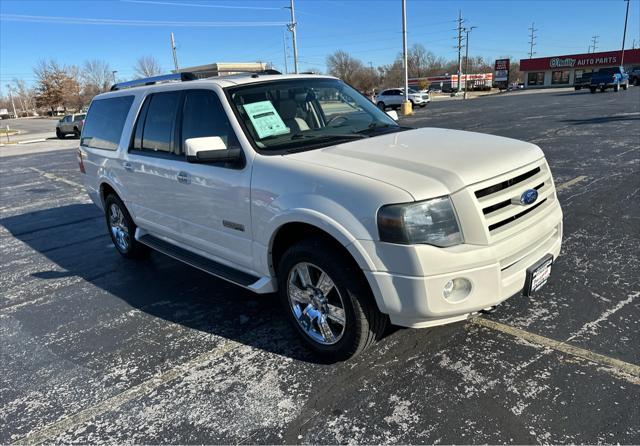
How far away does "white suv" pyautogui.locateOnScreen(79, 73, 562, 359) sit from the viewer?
2.66 m

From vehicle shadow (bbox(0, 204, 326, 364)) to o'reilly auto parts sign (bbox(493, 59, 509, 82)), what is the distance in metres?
82.6

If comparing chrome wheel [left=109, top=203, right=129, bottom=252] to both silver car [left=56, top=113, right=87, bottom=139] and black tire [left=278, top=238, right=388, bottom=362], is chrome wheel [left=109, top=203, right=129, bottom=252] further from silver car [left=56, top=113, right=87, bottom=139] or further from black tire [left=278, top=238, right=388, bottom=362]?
silver car [left=56, top=113, right=87, bottom=139]

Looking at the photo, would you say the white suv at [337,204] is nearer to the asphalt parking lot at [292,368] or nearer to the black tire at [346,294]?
the black tire at [346,294]

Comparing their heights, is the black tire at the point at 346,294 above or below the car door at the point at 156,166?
below

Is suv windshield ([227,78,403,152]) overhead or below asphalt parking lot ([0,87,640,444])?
overhead

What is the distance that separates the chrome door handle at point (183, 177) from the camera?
3.96 m

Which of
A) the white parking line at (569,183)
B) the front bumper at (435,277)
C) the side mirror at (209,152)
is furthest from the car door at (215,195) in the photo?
the white parking line at (569,183)

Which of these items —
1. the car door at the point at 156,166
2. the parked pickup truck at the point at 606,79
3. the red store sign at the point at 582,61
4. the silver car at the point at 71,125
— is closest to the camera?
the car door at the point at 156,166

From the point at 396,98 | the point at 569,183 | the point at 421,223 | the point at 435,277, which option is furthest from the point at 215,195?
the point at 396,98

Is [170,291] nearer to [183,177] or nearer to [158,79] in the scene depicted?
[183,177]

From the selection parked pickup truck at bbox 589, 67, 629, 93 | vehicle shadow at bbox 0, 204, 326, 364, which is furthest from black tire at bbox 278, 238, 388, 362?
parked pickup truck at bbox 589, 67, 629, 93

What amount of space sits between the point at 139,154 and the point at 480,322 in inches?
141

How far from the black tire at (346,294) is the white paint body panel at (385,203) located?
15 cm

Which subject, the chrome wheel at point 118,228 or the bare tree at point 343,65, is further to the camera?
the bare tree at point 343,65
